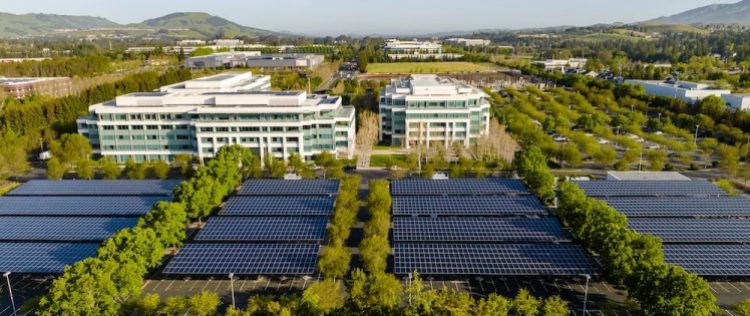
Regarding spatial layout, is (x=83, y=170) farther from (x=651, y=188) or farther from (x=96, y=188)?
(x=651, y=188)

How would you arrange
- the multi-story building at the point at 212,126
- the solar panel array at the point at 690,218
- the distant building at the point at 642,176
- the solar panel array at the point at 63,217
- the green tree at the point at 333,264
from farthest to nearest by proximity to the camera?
1. the multi-story building at the point at 212,126
2. the distant building at the point at 642,176
3. the solar panel array at the point at 63,217
4. the solar panel array at the point at 690,218
5. the green tree at the point at 333,264

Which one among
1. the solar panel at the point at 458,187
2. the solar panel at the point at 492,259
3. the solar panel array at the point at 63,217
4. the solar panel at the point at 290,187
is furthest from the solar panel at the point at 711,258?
the solar panel array at the point at 63,217

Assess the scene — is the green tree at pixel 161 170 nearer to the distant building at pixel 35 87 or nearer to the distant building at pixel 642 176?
the distant building at pixel 642 176

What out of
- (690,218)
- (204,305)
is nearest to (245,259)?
(204,305)

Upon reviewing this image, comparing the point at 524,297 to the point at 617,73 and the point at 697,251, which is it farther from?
the point at 617,73

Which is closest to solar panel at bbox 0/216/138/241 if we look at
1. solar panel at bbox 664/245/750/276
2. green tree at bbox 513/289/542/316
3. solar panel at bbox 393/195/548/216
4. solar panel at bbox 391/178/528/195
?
solar panel at bbox 393/195/548/216

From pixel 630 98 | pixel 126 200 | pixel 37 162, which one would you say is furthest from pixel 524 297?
pixel 630 98
